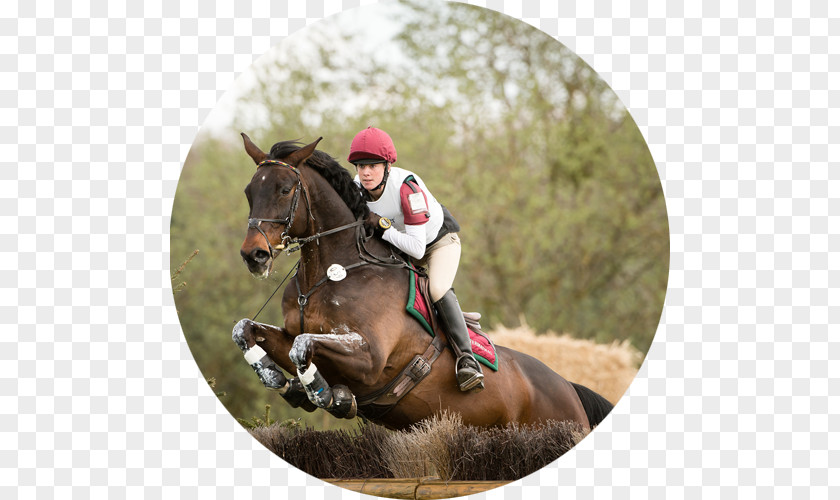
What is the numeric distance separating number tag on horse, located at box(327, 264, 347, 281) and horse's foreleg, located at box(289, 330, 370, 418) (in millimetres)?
421

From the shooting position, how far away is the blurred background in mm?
10836

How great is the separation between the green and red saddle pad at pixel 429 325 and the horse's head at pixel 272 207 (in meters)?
0.89

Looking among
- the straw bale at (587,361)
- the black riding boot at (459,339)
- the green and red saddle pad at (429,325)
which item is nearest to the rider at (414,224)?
the black riding boot at (459,339)

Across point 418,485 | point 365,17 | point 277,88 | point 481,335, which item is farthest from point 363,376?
point 277,88

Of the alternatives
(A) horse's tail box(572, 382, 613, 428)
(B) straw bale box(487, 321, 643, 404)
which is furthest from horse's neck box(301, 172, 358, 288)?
(B) straw bale box(487, 321, 643, 404)

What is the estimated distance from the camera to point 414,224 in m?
5.67

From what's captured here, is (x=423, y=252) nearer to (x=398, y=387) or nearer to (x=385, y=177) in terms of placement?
(x=385, y=177)

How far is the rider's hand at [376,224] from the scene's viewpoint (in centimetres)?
573

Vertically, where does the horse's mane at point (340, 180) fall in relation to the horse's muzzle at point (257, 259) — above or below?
above

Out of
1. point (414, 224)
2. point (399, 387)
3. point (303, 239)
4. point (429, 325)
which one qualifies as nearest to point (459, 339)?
point (429, 325)

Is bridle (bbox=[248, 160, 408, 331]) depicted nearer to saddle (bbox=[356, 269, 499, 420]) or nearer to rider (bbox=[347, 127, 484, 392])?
rider (bbox=[347, 127, 484, 392])

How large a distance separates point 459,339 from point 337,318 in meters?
0.96

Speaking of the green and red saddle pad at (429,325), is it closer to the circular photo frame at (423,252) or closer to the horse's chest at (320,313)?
the circular photo frame at (423,252)

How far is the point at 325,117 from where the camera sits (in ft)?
36.6
